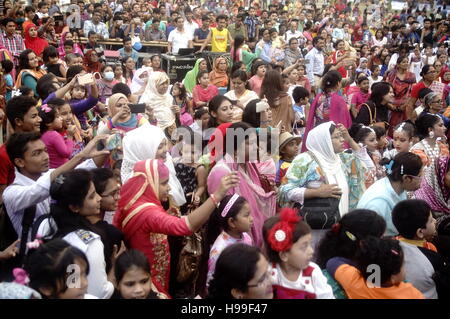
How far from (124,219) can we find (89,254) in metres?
0.48

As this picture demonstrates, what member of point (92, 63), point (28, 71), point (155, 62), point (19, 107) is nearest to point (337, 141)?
point (19, 107)

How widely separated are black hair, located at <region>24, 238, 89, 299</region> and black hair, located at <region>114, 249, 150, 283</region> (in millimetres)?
278

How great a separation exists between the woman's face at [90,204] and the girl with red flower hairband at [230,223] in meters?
0.71

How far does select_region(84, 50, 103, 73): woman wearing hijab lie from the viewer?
898cm

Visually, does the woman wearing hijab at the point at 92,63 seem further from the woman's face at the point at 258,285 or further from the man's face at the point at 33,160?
the woman's face at the point at 258,285

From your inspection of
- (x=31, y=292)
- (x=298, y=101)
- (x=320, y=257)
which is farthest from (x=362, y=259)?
(x=298, y=101)

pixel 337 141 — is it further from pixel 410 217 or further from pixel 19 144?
pixel 19 144

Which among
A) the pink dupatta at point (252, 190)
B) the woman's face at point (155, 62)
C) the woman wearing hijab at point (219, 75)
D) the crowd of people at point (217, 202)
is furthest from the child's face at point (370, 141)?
the woman's face at point (155, 62)

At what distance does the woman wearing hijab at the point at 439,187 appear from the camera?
14.1ft

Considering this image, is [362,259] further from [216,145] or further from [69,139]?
[69,139]

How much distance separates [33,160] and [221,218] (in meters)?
1.13

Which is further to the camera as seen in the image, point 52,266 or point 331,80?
point 331,80

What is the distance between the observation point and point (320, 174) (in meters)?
3.78

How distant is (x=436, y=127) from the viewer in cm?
523
